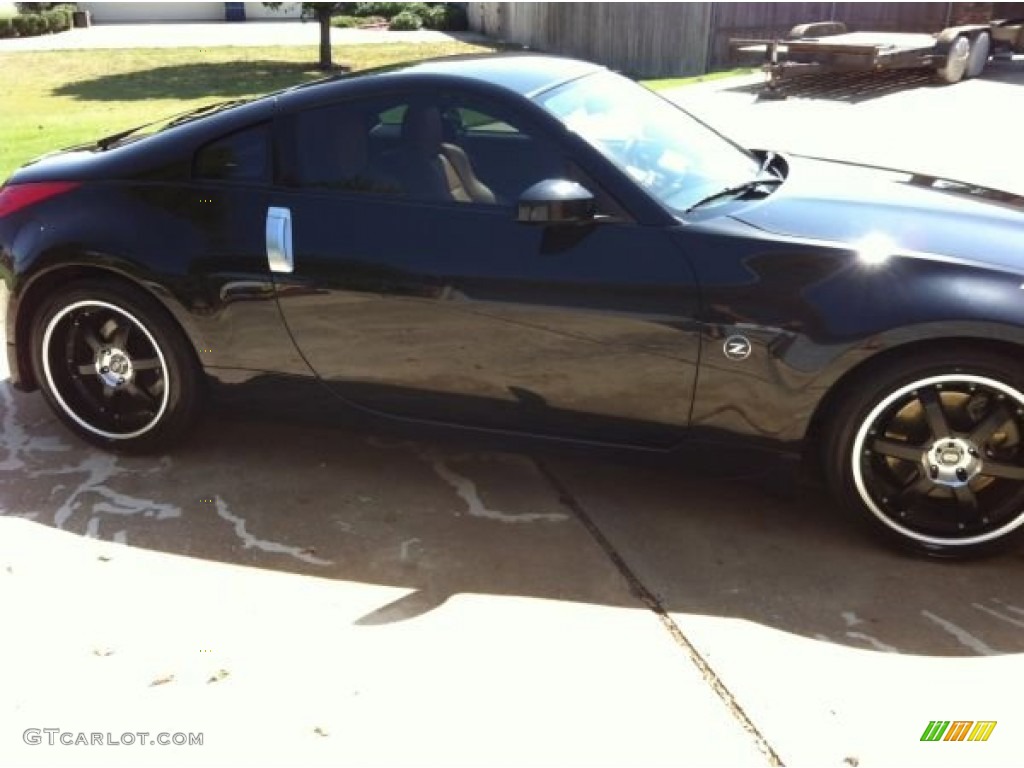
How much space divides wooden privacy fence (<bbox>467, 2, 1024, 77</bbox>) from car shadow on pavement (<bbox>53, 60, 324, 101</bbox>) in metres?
6.13

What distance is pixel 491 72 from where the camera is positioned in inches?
134

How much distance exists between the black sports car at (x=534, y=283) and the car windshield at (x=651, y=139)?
17 mm

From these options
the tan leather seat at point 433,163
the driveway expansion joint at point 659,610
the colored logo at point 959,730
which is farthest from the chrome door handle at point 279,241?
the colored logo at point 959,730

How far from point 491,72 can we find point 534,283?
873 millimetres

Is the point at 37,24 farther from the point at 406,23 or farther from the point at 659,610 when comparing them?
the point at 659,610

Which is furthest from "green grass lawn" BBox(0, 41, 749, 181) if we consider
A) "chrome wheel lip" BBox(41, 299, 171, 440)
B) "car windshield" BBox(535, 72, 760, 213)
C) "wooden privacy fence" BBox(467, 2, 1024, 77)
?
"car windshield" BBox(535, 72, 760, 213)

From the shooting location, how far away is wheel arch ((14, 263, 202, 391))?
352 centimetres

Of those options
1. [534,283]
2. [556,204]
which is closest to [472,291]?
[534,283]

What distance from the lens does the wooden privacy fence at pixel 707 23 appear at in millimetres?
17953

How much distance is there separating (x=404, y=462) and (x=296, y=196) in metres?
1.10

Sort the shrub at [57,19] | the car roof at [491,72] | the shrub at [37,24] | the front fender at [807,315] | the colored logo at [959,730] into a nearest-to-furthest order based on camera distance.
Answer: the colored logo at [959,730] < the front fender at [807,315] < the car roof at [491,72] < the shrub at [37,24] < the shrub at [57,19]

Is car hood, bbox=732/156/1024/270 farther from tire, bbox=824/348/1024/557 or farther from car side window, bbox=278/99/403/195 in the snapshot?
car side window, bbox=278/99/403/195

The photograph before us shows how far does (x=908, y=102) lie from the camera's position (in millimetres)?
12797

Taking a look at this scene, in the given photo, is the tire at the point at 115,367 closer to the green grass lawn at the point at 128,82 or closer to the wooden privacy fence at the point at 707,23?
the green grass lawn at the point at 128,82
